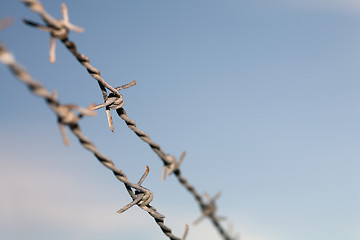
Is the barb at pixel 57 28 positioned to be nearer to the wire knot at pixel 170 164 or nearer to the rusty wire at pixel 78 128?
the rusty wire at pixel 78 128

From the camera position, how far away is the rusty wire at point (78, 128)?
179 cm

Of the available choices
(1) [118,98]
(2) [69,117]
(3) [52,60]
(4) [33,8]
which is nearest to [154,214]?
(1) [118,98]

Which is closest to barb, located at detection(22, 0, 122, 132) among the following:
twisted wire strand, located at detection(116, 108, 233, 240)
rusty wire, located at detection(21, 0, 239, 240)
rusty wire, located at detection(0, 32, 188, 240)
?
rusty wire, located at detection(21, 0, 239, 240)

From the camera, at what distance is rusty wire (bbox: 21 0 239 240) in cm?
218

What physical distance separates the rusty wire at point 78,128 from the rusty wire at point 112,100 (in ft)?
0.99

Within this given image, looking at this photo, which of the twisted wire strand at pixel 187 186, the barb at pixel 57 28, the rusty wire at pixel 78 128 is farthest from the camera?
the twisted wire strand at pixel 187 186

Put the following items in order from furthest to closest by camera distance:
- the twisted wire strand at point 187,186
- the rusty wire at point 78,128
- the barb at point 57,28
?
the twisted wire strand at point 187,186 → the barb at point 57,28 → the rusty wire at point 78,128

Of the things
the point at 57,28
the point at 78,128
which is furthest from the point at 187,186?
the point at 57,28

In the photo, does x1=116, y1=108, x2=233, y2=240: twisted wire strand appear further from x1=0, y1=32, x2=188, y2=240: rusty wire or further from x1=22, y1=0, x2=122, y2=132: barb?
x1=22, y1=0, x2=122, y2=132: barb

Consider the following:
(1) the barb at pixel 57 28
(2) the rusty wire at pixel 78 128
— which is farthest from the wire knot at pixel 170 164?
(1) the barb at pixel 57 28

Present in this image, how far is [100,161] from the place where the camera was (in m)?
2.47

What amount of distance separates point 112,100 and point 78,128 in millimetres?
800

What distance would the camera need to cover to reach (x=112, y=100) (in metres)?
2.98

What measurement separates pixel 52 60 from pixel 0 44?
35 centimetres
